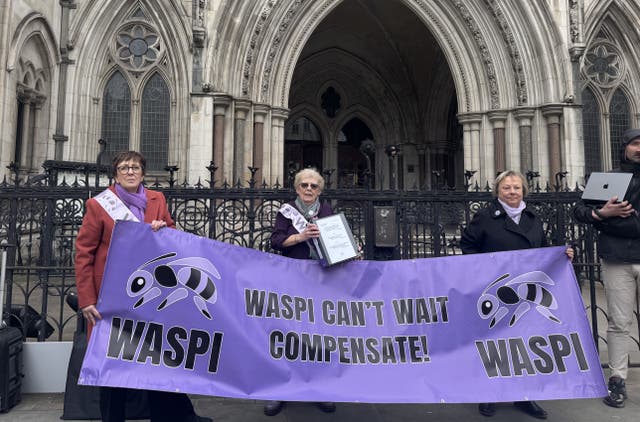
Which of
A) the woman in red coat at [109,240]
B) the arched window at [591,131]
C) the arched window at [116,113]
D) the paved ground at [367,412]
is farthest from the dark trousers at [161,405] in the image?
the arched window at [591,131]

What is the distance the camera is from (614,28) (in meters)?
13.9

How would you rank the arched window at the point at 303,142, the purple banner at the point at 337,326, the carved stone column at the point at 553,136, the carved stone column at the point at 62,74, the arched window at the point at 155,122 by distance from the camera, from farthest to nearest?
the arched window at the point at 303,142 → the arched window at the point at 155,122 → the carved stone column at the point at 553,136 → the carved stone column at the point at 62,74 → the purple banner at the point at 337,326

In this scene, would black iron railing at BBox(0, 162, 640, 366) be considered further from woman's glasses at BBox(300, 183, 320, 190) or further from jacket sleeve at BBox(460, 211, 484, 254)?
woman's glasses at BBox(300, 183, 320, 190)

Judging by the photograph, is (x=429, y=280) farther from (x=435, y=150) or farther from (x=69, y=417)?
(x=435, y=150)

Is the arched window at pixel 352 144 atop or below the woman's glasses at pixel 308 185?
atop

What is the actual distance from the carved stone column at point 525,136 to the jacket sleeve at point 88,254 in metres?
12.0

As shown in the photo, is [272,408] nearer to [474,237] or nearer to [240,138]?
[474,237]

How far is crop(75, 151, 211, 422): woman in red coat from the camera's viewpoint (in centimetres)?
289

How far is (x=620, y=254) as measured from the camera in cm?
365

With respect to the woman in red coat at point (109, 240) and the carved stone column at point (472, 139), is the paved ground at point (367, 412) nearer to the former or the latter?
the woman in red coat at point (109, 240)

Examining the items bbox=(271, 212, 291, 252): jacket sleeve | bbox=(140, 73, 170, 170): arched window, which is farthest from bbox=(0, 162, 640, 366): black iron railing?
bbox=(140, 73, 170, 170): arched window

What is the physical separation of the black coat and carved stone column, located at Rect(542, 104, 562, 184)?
9.69m

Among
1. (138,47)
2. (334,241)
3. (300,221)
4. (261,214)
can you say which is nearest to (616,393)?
(334,241)

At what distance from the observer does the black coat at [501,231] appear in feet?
11.7
